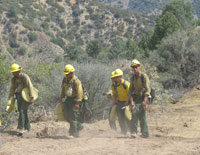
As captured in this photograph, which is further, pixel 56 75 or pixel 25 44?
pixel 25 44

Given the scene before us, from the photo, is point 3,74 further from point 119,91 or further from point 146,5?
point 146,5

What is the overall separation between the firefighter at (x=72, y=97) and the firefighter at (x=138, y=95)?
4.08 feet

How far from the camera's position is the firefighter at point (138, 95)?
791cm

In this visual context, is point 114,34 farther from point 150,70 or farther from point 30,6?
point 150,70

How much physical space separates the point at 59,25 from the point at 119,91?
59859mm

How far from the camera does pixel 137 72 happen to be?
7961 millimetres

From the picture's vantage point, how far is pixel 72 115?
26.9ft

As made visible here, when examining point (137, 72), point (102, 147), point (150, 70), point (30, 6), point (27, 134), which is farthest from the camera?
point (30, 6)

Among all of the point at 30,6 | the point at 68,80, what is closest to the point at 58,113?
the point at 68,80

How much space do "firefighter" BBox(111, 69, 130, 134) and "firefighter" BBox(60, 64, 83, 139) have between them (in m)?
0.88

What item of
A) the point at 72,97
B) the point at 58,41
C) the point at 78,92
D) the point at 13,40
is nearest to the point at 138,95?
the point at 78,92

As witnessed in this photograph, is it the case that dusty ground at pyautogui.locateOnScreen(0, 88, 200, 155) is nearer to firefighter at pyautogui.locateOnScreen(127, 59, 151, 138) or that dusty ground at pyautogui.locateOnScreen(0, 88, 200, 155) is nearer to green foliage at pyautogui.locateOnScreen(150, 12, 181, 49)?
firefighter at pyautogui.locateOnScreen(127, 59, 151, 138)

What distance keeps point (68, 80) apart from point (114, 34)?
59.6 meters

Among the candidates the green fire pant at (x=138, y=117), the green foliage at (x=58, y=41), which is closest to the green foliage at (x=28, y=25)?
the green foliage at (x=58, y=41)
